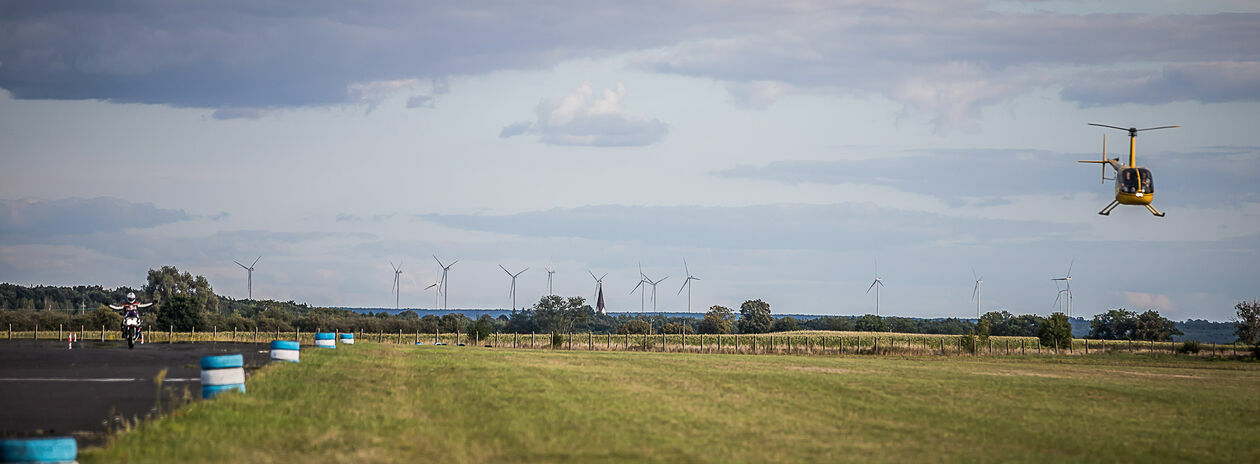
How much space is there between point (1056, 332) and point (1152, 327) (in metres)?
60.8

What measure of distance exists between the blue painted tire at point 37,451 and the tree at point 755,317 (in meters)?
148

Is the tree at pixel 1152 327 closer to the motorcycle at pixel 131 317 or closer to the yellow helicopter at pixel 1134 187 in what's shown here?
the yellow helicopter at pixel 1134 187

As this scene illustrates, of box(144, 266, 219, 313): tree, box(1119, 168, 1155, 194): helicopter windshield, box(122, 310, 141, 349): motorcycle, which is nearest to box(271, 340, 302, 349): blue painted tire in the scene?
box(122, 310, 141, 349): motorcycle

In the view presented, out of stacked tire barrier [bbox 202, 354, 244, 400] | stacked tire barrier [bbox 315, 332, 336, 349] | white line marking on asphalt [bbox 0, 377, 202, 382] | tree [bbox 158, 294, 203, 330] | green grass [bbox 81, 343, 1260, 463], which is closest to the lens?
green grass [bbox 81, 343, 1260, 463]

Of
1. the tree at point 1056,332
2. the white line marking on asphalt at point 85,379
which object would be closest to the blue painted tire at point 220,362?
the white line marking on asphalt at point 85,379

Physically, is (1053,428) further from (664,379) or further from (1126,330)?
(1126,330)

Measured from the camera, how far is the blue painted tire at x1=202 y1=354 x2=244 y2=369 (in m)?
18.5

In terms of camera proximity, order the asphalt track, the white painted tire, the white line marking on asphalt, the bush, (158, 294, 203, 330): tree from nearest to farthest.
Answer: the asphalt track, the white line marking on asphalt, the white painted tire, the bush, (158, 294, 203, 330): tree

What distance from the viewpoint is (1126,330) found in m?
142

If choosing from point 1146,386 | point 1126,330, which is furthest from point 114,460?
point 1126,330

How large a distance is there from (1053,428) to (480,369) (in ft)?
50.2

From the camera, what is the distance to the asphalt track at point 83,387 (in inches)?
661

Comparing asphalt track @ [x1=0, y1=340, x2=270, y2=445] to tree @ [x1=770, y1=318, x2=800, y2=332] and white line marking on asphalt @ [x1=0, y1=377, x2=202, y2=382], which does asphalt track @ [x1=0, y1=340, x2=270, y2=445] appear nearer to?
white line marking on asphalt @ [x1=0, y1=377, x2=202, y2=382]

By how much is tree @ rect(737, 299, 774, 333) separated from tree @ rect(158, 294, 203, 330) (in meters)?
81.4
